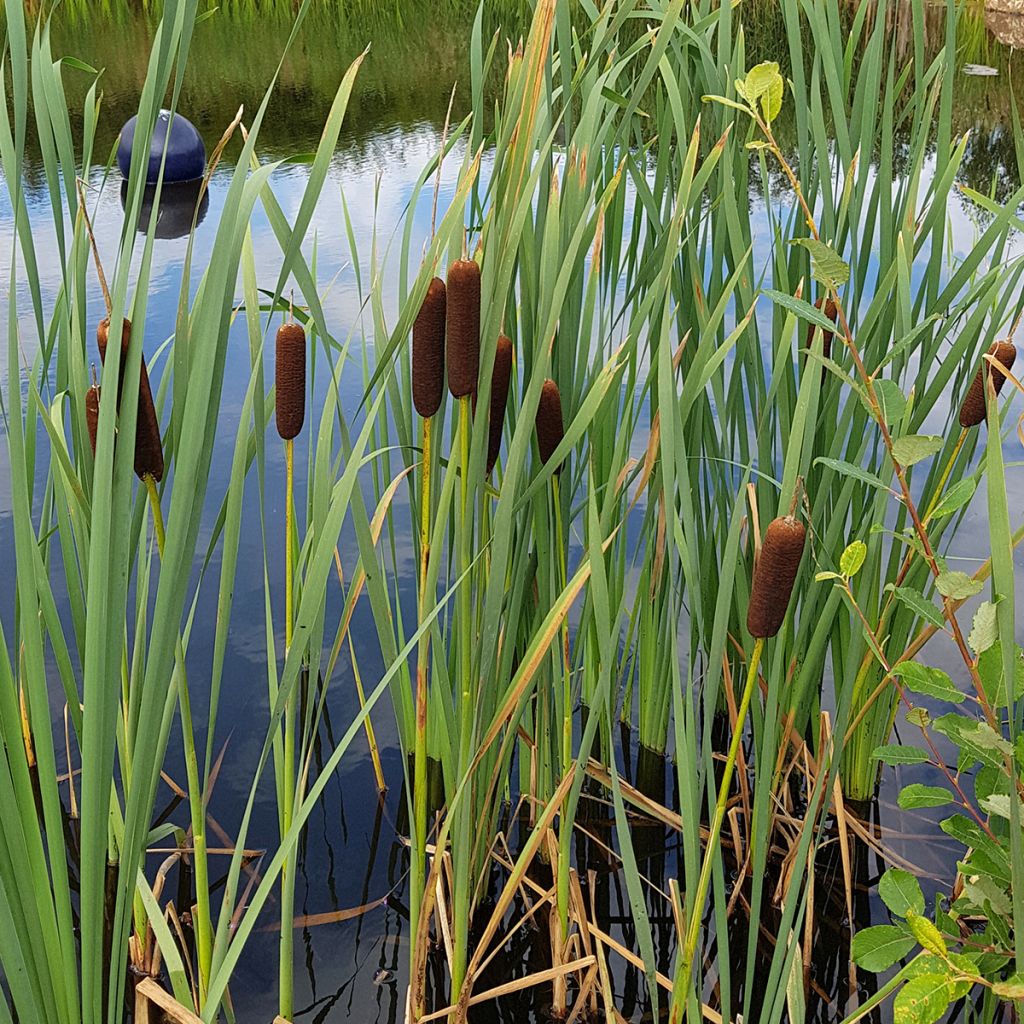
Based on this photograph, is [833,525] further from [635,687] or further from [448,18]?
[448,18]

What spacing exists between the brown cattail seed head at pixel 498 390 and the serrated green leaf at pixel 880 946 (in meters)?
0.62

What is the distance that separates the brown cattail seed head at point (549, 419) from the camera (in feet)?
3.86

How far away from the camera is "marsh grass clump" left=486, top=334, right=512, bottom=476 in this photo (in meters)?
1.11

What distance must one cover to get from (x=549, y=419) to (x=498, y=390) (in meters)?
0.08

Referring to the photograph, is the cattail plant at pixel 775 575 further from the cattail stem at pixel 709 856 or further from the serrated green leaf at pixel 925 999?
the serrated green leaf at pixel 925 999

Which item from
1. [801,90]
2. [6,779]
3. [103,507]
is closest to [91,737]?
[6,779]

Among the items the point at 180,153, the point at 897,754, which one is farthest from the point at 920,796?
the point at 180,153

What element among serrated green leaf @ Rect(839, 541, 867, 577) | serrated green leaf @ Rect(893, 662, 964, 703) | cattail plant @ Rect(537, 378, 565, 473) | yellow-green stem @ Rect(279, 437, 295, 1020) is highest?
cattail plant @ Rect(537, 378, 565, 473)

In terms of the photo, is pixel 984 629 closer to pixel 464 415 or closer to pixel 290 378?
pixel 464 415

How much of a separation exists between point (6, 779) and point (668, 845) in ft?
3.89

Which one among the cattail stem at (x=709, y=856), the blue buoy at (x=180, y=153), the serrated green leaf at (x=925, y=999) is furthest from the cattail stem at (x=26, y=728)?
the blue buoy at (x=180, y=153)

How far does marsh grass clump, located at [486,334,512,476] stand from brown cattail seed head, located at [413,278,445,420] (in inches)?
2.2

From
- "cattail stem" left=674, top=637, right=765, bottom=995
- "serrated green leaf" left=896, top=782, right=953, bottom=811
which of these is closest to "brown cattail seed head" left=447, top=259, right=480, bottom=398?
"cattail stem" left=674, top=637, right=765, bottom=995

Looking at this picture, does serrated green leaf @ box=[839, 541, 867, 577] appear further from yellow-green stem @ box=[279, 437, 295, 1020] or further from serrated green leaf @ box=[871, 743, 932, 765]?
yellow-green stem @ box=[279, 437, 295, 1020]
